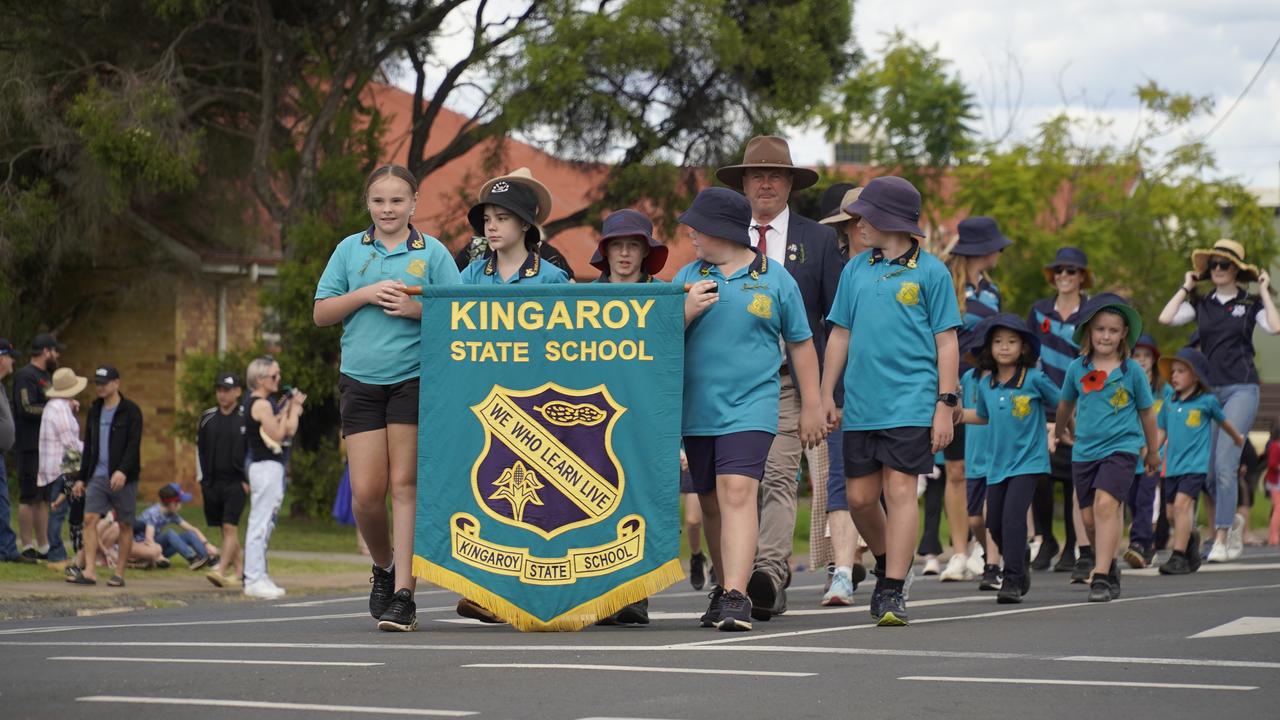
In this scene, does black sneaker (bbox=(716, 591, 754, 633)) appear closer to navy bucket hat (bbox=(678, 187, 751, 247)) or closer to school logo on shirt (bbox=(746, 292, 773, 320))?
school logo on shirt (bbox=(746, 292, 773, 320))

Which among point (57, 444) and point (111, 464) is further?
point (57, 444)

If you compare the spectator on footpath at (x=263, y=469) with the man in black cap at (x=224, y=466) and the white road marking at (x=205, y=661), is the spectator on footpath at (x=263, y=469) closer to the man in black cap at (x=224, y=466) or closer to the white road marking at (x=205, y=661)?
the man in black cap at (x=224, y=466)

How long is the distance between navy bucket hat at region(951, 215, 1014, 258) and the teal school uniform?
465cm

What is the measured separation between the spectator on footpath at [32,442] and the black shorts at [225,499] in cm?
218

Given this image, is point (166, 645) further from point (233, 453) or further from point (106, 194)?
point (106, 194)

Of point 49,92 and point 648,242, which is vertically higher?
point 49,92

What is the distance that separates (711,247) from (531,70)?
15.7 metres

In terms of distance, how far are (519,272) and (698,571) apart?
5.06m

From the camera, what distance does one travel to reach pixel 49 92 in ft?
81.8

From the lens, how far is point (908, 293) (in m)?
8.90

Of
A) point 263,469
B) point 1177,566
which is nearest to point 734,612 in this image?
point 1177,566

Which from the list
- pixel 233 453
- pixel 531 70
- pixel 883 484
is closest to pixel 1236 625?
pixel 883 484

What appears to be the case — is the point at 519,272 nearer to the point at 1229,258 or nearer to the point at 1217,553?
the point at 1229,258

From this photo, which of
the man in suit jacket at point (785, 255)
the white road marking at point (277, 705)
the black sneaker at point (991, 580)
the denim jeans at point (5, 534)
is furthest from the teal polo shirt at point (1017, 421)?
the denim jeans at point (5, 534)
